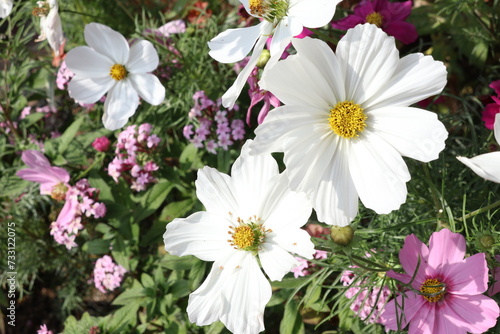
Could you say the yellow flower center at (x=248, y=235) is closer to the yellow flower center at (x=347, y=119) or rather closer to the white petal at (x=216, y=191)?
the white petal at (x=216, y=191)

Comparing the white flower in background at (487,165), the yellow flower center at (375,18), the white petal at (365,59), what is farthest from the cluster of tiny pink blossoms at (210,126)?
the white flower in background at (487,165)

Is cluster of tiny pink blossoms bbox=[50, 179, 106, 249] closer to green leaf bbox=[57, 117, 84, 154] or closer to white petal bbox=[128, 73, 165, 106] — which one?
green leaf bbox=[57, 117, 84, 154]

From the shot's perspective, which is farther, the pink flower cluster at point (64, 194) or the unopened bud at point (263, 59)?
the pink flower cluster at point (64, 194)

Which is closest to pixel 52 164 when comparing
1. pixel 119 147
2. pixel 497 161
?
pixel 119 147

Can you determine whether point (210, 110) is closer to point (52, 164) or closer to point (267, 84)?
point (52, 164)

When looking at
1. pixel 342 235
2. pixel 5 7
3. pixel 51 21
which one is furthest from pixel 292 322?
pixel 5 7

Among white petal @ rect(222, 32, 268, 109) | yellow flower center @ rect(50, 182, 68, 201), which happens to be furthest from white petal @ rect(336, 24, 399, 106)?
yellow flower center @ rect(50, 182, 68, 201)

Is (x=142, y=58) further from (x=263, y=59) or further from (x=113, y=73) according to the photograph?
(x=263, y=59)
